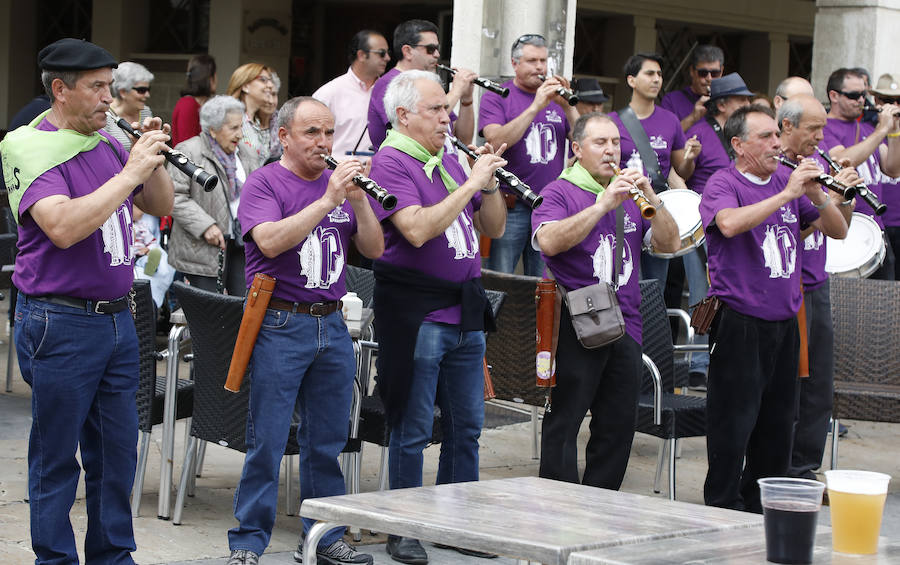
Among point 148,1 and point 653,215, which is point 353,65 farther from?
point 148,1

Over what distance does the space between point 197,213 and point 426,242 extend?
2575 mm

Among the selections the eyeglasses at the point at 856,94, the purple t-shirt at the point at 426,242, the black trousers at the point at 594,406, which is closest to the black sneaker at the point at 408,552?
the black trousers at the point at 594,406

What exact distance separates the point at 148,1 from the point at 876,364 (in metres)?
8.91

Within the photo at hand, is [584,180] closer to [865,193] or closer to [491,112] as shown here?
[865,193]

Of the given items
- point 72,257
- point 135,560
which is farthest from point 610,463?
point 72,257

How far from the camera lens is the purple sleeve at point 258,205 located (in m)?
4.86

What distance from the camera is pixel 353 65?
8.22 metres

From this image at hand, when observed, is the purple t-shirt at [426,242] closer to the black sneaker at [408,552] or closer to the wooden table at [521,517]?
the black sneaker at [408,552]

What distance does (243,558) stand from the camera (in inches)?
192

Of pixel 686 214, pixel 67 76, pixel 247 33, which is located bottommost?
pixel 686 214

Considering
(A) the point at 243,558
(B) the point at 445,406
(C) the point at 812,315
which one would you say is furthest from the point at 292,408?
(C) the point at 812,315

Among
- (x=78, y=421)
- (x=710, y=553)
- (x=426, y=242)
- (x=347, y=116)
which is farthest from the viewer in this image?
(x=347, y=116)

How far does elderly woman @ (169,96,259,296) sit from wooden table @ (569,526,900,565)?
4508 millimetres

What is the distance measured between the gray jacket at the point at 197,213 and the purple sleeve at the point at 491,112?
1.25 m
